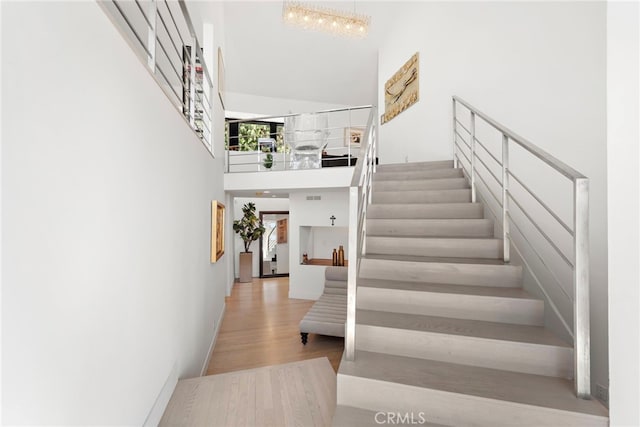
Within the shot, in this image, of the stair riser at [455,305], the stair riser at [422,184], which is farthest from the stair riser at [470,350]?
the stair riser at [422,184]

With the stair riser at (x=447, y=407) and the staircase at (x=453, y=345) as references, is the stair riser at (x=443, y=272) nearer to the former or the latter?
the staircase at (x=453, y=345)

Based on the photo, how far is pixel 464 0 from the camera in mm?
3680

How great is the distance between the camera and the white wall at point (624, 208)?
98 cm

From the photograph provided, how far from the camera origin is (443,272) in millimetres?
2076

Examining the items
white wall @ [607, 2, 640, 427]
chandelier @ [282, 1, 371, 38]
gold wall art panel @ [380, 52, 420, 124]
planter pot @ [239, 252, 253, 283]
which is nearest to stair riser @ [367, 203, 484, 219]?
white wall @ [607, 2, 640, 427]

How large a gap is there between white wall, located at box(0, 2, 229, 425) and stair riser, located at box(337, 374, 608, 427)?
1009mm

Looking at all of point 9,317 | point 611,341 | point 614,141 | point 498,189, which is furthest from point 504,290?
point 9,317

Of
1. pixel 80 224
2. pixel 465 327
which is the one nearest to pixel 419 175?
pixel 465 327

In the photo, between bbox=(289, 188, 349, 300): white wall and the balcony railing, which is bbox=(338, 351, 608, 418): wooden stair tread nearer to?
the balcony railing

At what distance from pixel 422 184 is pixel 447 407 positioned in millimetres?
2383

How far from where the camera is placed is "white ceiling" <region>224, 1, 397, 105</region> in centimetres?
516

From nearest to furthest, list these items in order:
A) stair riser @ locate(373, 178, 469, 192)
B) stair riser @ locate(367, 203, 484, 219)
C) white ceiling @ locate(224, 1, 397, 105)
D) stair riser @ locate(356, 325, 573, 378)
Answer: stair riser @ locate(356, 325, 573, 378) → stair riser @ locate(367, 203, 484, 219) → stair riser @ locate(373, 178, 469, 192) → white ceiling @ locate(224, 1, 397, 105)

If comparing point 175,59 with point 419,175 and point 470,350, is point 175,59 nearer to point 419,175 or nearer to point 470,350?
point 419,175

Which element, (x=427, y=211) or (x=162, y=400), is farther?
(x=427, y=211)
